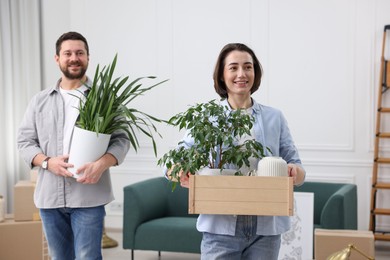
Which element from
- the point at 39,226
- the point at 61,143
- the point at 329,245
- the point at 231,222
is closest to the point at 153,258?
the point at 39,226

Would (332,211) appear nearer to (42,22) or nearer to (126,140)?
(126,140)

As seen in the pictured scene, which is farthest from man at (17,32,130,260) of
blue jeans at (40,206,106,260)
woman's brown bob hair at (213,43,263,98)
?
woman's brown bob hair at (213,43,263,98)

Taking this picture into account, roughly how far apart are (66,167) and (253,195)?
111cm

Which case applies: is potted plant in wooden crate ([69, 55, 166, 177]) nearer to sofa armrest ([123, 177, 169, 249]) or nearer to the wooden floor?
sofa armrest ([123, 177, 169, 249])

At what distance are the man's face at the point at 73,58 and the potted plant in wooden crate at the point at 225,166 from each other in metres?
0.92

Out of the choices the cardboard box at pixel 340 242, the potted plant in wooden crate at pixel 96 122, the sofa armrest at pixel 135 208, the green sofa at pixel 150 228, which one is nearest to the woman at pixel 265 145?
the potted plant in wooden crate at pixel 96 122

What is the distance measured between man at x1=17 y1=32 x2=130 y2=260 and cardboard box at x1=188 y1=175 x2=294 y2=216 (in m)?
0.92

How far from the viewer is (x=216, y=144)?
2172 millimetres

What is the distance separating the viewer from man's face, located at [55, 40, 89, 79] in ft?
9.78

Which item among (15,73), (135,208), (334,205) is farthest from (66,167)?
(15,73)

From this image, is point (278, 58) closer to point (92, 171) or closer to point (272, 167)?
point (92, 171)

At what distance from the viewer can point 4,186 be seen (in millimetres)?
6254

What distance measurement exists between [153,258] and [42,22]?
2780 millimetres

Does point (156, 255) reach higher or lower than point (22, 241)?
lower
